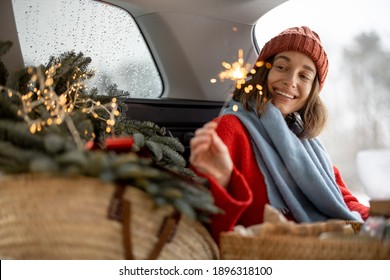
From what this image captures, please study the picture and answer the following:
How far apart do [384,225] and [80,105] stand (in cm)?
119

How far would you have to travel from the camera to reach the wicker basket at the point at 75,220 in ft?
3.48

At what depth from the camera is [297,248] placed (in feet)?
3.90

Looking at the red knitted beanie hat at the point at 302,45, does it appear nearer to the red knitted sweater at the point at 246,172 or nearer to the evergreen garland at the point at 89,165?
the red knitted sweater at the point at 246,172

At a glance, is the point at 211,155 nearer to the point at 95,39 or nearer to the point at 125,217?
the point at 125,217

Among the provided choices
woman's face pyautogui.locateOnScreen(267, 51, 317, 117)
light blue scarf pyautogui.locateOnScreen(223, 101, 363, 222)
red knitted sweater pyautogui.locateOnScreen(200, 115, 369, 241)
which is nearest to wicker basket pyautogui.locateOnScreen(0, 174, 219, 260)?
red knitted sweater pyautogui.locateOnScreen(200, 115, 369, 241)

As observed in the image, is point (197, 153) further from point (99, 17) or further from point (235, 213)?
point (99, 17)

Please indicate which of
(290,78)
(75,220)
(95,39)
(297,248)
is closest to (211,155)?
(297,248)

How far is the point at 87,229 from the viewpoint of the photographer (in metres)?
1.07

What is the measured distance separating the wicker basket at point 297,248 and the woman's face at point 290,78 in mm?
782

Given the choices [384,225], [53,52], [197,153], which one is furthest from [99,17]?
[384,225]

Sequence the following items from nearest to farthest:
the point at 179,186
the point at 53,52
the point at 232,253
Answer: the point at 179,186
the point at 232,253
the point at 53,52

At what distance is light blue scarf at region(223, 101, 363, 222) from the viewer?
1.82 m

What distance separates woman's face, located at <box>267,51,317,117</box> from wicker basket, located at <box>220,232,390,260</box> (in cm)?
78

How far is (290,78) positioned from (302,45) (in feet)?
0.40
